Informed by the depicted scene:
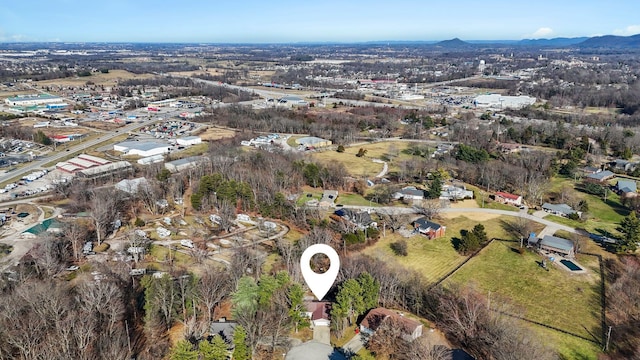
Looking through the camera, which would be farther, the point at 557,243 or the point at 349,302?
the point at 557,243

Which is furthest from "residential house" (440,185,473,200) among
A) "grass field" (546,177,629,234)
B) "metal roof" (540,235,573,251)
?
"metal roof" (540,235,573,251)

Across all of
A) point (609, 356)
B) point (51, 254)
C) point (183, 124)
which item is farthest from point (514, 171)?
point (183, 124)

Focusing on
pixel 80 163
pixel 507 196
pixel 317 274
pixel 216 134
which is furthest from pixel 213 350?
pixel 216 134

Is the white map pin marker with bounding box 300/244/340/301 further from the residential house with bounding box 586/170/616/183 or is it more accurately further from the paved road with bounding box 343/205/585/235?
the residential house with bounding box 586/170/616/183

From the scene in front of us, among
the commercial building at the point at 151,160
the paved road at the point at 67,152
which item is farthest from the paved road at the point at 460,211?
the paved road at the point at 67,152

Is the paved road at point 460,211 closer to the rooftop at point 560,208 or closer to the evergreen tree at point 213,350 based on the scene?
the rooftop at point 560,208

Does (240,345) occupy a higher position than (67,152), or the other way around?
(240,345)

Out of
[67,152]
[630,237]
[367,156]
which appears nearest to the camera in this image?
[630,237]

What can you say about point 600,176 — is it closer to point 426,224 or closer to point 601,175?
point 601,175
